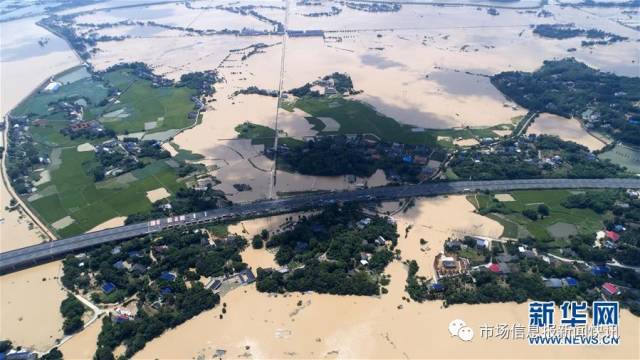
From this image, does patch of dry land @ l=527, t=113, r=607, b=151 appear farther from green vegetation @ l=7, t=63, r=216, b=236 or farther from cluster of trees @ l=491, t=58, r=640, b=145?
green vegetation @ l=7, t=63, r=216, b=236

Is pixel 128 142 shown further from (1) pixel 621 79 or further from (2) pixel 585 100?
(1) pixel 621 79

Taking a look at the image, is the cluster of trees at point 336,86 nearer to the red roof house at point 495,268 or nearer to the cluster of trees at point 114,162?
the cluster of trees at point 114,162

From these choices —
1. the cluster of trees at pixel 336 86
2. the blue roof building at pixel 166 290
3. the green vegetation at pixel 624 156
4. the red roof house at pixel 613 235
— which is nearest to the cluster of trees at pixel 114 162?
the blue roof building at pixel 166 290

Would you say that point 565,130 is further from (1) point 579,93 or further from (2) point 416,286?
(2) point 416,286

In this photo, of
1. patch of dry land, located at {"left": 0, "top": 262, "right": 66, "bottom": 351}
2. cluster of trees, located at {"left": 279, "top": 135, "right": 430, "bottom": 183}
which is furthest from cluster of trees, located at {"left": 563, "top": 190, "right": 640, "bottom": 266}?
patch of dry land, located at {"left": 0, "top": 262, "right": 66, "bottom": 351}

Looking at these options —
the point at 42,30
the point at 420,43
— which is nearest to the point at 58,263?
the point at 420,43

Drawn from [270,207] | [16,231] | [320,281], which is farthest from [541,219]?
[16,231]
